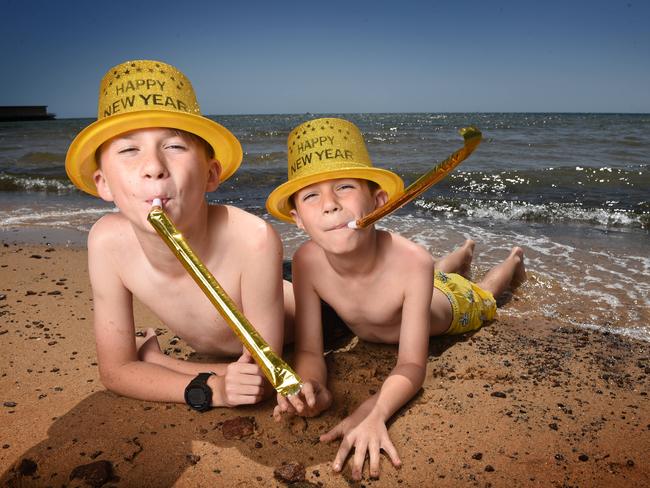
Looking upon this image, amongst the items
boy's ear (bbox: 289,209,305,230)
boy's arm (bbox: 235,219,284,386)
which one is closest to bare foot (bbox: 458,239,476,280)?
boy's ear (bbox: 289,209,305,230)

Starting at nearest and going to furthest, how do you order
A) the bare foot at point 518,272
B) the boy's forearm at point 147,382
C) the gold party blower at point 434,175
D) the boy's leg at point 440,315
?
the gold party blower at point 434,175, the boy's forearm at point 147,382, the boy's leg at point 440,315, the bare foot at point 518,272

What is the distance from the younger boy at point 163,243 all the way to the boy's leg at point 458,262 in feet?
7.02

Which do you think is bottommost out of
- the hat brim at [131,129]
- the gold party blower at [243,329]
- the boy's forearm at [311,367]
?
the boy's forearm at [311,367]

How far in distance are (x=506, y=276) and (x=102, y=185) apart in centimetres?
296

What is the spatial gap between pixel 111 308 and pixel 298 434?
0.92 m

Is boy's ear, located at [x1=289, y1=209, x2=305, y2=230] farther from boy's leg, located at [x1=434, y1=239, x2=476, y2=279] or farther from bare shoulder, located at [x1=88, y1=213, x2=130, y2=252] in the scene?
boy's leg, located at [x1=434, y1=239, x2=476, y2=279]

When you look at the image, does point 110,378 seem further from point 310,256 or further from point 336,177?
point 336,177

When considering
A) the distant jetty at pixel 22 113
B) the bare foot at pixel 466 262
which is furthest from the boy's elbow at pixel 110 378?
the distant jetty at pixel 22 113

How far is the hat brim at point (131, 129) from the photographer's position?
1793mm

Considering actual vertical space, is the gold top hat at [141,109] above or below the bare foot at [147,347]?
above

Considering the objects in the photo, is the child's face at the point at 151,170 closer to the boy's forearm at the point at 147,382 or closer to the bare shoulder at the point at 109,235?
the bare shoulder at the point at 109,235

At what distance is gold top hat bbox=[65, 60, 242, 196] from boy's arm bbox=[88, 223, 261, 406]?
1.43 feet

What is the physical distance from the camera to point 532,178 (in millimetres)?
9656

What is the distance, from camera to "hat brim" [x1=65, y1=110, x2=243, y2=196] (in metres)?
1.79
